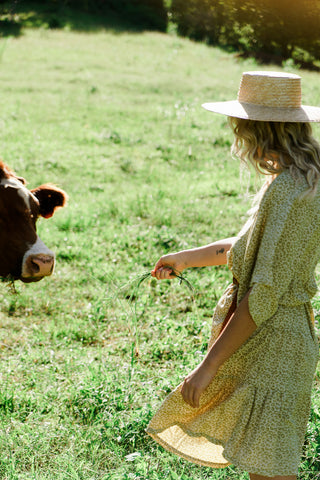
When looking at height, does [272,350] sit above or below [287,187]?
below

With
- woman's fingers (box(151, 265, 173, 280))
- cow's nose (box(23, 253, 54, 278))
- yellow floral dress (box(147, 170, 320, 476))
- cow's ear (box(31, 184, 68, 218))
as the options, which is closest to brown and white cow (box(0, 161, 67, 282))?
cow's nose (box(23, 253, 54, 278))

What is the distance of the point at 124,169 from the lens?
8125 mm

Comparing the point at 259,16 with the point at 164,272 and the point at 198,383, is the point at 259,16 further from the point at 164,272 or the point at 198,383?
the point at 198,383

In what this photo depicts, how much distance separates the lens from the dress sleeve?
6.38 feet

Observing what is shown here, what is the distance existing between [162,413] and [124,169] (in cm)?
610

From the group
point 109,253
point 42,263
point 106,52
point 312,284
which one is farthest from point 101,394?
point 106,52

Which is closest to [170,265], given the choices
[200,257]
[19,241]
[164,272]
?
[164,272]

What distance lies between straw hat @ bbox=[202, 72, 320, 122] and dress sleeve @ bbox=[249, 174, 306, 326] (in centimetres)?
27

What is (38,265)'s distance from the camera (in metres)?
3.37

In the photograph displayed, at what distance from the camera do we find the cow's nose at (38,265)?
337cm

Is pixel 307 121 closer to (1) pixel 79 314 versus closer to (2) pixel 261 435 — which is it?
(2) pixel 261 435

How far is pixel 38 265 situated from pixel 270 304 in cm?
179

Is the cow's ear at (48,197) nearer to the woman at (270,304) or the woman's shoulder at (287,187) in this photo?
the woman at (270,304)

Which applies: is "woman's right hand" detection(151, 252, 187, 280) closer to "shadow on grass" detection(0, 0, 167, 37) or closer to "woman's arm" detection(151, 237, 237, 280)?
"woman's arm" detection(151, 237, 237, 280)
